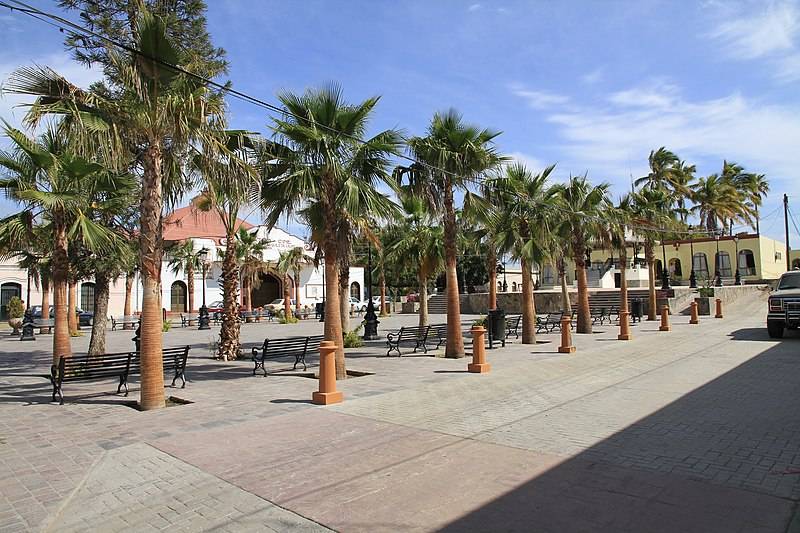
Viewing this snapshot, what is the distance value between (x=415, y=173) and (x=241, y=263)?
28.7m

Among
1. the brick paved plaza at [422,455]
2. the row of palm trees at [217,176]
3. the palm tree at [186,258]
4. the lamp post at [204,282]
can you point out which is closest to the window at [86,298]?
the palm tree at [186,258]

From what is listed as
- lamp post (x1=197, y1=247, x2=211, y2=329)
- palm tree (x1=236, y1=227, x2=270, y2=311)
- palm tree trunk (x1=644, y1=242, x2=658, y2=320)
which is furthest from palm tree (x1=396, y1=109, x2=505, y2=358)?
lamp post (x1=197, y1=247, x2=211, y2=329)

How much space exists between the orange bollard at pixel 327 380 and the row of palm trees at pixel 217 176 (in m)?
2.13

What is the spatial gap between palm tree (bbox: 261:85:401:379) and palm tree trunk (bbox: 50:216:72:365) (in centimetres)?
446

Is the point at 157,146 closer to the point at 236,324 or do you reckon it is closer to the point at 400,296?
the point at 236,324

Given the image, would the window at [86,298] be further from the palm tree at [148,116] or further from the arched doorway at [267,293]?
the palm tree at [148,116]

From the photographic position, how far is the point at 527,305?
62.1 ft

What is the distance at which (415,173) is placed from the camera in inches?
594

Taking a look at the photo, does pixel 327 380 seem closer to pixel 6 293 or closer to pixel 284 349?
pixel 284 349

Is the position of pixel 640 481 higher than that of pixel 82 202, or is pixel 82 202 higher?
pixel 82 202

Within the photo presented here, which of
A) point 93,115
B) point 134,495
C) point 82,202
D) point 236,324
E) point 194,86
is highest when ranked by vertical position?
point 194,86

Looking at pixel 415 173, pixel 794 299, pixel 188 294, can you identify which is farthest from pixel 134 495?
pixel 188 294

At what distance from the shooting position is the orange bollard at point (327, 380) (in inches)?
387

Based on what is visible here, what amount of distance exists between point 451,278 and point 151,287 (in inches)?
313
